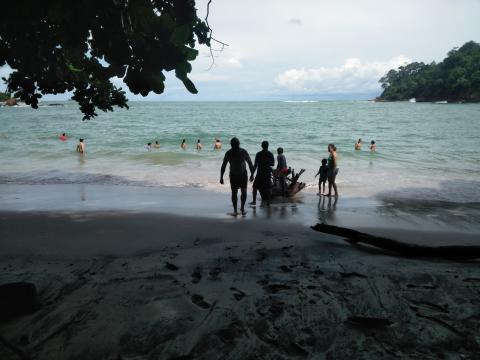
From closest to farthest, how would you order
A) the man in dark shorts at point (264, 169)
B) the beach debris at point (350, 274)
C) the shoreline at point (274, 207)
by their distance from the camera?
the beach debris at point (350, 274) < the shoreline at point (274, 207) < the man in dark shorts at point (264, 169)

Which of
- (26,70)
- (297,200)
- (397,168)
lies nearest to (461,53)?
(397,168)

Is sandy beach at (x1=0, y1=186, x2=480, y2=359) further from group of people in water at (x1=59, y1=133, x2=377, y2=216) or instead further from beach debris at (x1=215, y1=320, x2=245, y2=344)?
group of people in water at (x1=59, y1=133, x2=377, y2=216)

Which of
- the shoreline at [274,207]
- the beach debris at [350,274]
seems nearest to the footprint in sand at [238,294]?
the beach debris at [350,274]

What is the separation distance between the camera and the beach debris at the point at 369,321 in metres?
3.27

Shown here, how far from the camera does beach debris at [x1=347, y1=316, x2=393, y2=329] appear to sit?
3.27 metres

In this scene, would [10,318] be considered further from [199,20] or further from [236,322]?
[199,20]

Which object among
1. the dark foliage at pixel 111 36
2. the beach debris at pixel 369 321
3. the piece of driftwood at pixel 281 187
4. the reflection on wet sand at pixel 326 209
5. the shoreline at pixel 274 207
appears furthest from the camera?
the piece of driftwood at pixel 281 187

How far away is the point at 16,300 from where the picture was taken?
3.36 m

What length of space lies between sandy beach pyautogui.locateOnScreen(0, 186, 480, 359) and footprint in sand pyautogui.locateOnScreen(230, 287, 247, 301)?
24mm

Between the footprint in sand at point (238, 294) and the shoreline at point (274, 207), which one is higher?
the footprint in sand at point (238, 294)

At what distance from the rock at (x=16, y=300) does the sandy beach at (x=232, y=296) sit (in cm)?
10

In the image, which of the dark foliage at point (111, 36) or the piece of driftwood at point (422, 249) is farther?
the piece of driftwood at point (422, 249)

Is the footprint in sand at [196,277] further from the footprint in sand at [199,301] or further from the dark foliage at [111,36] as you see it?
the dark foliage at [111,36]

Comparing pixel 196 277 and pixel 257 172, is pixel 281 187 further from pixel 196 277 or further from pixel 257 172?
pixel 196 277
